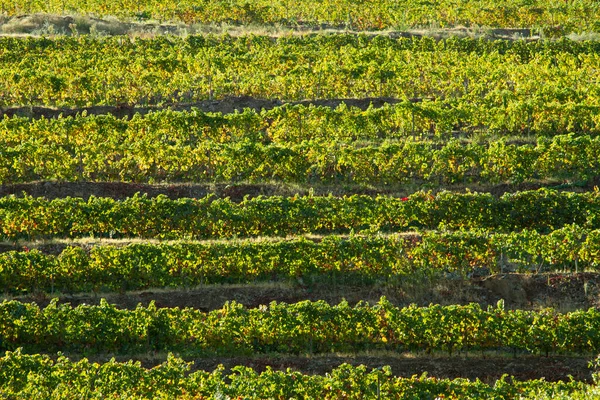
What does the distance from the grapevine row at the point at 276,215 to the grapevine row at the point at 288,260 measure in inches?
87.6

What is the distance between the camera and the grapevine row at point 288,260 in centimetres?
2480

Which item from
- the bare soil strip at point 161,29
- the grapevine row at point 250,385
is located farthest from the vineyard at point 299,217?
the bare soil strip at point 161,29

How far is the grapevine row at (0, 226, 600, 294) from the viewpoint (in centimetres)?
2480

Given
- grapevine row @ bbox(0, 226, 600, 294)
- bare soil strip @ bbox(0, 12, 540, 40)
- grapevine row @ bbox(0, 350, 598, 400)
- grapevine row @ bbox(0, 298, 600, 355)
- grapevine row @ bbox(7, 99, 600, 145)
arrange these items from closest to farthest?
grapevine row @ bbox(0, 350, 598, 400)
grapevine row @ bbox(0, 298, 600, 355)
grapevine row @ bbox(0, 226, 600, 294)
grapevine row @ bbox(7, 99, 600, 145)
bare soil strip @ bbox(0, 12, 540, 40)

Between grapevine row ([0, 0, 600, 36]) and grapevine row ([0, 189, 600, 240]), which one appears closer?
grapevine row ([0, 189, 600, 240])

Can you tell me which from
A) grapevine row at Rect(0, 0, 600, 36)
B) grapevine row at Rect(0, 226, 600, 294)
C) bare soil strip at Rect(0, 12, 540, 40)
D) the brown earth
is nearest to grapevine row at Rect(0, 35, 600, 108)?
bare soil strip at Rect(0, 12, 540, 40)

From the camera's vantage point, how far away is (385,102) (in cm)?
3612

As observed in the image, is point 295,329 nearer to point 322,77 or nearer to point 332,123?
point 332,123

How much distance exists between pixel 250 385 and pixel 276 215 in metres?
9.00

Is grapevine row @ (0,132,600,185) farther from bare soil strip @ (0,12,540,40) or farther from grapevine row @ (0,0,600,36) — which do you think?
grapevine row @ (0,0,600,36)

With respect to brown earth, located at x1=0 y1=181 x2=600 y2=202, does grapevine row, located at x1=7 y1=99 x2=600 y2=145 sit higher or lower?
higher

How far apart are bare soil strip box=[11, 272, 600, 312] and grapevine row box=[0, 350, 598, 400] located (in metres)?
4.45

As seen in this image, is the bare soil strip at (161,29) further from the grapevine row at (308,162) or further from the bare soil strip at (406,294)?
the bare soil strip at (406,294)

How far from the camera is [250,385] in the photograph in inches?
744
